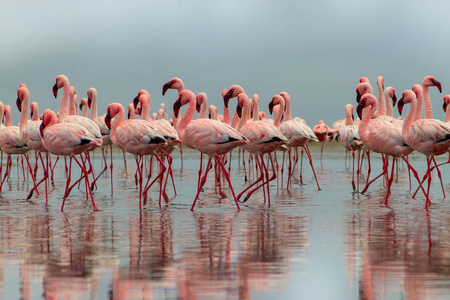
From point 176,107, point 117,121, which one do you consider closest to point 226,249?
point 176,107

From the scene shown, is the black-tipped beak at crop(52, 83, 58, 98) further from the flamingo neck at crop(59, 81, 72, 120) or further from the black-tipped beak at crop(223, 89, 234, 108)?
the black-tipped beak at crop(223, 89, 234, 108)

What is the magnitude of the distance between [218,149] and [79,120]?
3239 mm

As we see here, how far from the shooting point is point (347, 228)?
8.73 metres

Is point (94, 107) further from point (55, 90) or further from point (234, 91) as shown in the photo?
point (234, 91)

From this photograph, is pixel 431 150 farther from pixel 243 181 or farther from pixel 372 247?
pixel 243 181

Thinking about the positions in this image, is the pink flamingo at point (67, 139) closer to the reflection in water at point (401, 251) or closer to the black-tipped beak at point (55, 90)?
the black-tipped beak at point (55, 90)

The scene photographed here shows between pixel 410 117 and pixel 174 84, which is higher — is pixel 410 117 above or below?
below

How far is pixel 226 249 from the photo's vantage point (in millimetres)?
7211

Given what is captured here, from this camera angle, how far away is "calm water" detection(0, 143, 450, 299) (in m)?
5.46

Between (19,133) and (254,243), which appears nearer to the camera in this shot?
(254,243)

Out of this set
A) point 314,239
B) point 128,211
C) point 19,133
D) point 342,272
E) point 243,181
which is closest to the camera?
point 342,272

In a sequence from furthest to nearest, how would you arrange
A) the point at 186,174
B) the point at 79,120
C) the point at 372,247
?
the point at 186,174 → the point at 79,120 → the point at 372,247

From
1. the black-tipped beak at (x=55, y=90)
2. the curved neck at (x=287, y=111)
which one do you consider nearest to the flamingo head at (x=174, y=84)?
the black-tipped beak at (x=55, y=90)

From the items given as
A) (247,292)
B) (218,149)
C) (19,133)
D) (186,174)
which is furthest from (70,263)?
(186,174)
